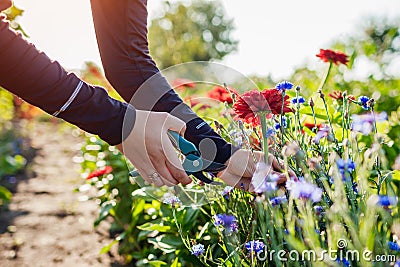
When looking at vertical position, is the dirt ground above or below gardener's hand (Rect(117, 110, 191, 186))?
below

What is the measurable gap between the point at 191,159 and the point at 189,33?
20771mm

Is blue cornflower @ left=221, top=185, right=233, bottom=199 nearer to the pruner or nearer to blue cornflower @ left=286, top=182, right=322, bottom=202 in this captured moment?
the pruner

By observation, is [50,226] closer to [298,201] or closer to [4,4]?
[4,4]

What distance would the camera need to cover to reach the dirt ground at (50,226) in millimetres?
2914

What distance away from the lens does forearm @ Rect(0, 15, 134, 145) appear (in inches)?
48.0

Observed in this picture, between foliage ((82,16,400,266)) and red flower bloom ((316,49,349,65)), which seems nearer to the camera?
foliage ((82,16,400,266))

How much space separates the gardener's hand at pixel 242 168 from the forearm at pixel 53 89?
0.33 metres

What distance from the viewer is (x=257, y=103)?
1.48 m

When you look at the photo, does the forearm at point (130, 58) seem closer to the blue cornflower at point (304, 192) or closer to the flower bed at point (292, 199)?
the flower bed at point (292, 199)

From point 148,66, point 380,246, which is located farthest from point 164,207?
point 380,246

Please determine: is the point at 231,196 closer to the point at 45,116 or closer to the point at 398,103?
the point at 398,103

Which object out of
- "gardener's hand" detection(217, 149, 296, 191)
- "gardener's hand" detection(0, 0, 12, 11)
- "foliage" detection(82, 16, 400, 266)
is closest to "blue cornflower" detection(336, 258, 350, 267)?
"foliage" detection(82, 16, 400, 266)

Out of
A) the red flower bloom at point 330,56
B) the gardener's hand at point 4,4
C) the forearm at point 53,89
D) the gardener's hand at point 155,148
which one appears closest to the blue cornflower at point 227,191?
the gardener's hand at point 155,148
